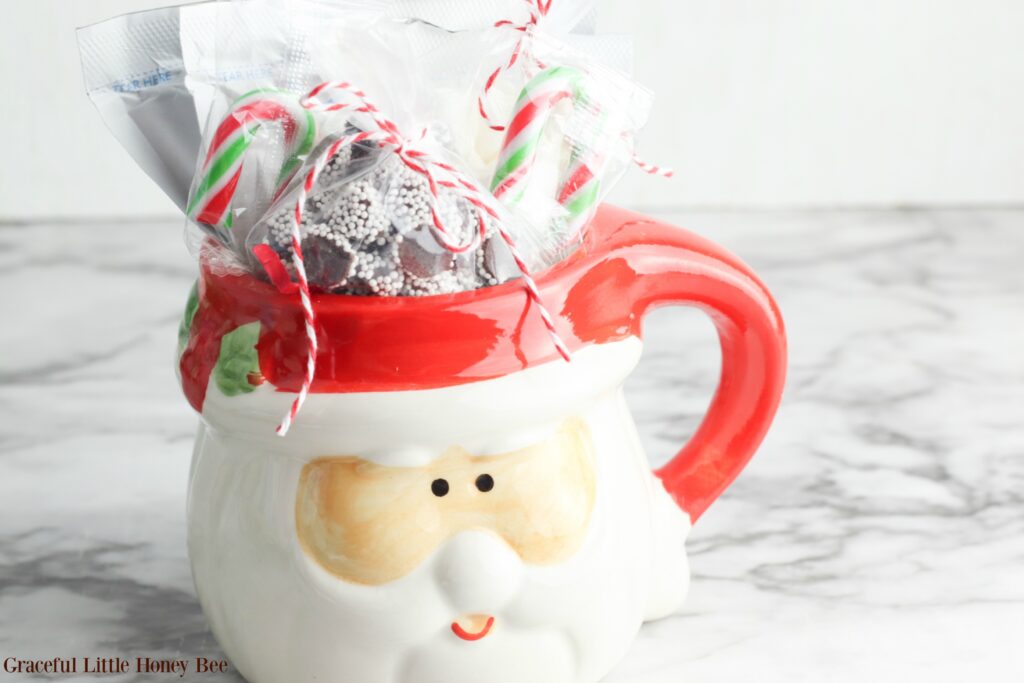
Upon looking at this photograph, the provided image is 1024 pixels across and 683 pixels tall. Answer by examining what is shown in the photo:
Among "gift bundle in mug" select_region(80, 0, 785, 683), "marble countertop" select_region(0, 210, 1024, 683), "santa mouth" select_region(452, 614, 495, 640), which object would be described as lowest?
"marble countertop" select_region(0, 210, 1024, 683)

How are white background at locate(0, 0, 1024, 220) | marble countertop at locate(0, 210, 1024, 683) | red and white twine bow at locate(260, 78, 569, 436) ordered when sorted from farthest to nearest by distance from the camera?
white background at locate(0, 0, 1024, 220), marble countertop at locate(0, 210, 1024, 683), red and white twine bow at locate(260, 78, 569, 436)

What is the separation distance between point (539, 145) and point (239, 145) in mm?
129

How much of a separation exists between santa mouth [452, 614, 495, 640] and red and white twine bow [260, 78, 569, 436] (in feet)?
0.38

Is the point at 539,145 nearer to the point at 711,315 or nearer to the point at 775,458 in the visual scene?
the point at 711,315

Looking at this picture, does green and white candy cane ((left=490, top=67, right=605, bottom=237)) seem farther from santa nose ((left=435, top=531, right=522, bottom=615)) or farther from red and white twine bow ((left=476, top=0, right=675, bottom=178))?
santa nose ((left=435, top=531, right=522, bottom=615))

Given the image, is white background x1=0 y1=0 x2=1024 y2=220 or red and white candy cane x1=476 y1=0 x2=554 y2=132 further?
white background x1=0 y1=0 x2=1024 y2=220

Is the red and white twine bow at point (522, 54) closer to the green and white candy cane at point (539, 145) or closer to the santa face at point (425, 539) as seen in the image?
the green and white candy cane at point (539, 145)

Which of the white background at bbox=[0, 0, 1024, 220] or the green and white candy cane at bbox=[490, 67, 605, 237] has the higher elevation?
the green and white candy cane at bbox=[490, 67, 605, 237]

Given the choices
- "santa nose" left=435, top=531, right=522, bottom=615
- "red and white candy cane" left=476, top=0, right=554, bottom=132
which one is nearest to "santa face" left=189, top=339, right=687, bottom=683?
"santa nose" left=435, top=531, right=522, bottom=615

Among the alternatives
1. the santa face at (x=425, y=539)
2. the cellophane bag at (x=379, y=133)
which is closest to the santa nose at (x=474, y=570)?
the santa face at (x=425, y=539)

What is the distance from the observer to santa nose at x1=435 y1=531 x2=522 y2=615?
571 millimetres

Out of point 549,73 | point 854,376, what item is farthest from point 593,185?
point 854,376

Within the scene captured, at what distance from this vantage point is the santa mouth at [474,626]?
0.59 meters

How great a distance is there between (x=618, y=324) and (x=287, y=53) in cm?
19
